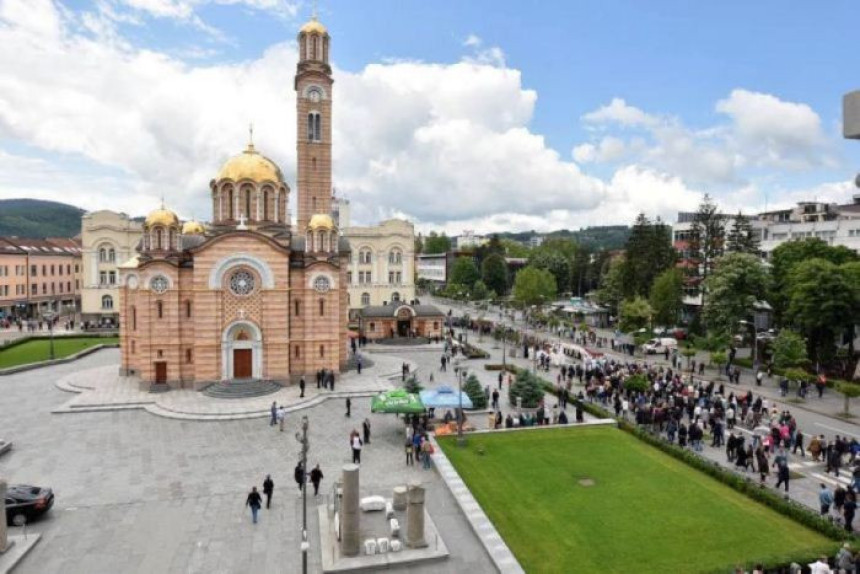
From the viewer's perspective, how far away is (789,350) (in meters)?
33.5

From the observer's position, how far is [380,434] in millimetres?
24906

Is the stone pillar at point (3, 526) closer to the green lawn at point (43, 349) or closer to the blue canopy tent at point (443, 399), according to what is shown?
the blue canopy tent at point (443, 399)

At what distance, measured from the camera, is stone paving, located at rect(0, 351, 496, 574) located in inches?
577

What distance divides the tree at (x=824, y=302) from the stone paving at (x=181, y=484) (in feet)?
89.4

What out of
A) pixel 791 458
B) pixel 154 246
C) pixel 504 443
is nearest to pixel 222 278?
pixel 154 246

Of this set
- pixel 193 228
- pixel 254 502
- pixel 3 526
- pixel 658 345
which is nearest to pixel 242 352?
pixel 193 228

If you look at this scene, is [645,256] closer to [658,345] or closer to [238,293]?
[658,345]

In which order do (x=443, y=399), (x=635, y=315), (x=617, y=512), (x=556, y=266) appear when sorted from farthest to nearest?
(x=556, y=266)
(x=635, y=315)
(x=443, y=399)
(x=617, y=512)

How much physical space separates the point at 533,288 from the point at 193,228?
4194cm

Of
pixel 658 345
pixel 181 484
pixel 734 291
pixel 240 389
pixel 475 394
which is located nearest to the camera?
pixel 181 484

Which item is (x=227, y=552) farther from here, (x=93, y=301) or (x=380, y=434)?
(x=93, y=301)

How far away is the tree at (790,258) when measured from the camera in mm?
41703

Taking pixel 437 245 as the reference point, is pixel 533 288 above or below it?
below

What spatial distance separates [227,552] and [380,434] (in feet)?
34.4
